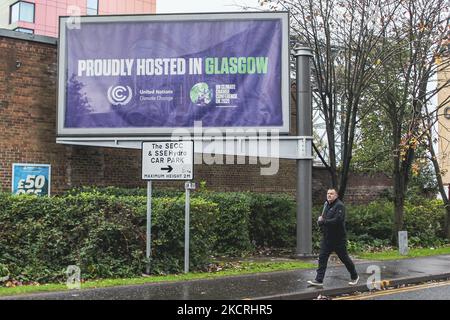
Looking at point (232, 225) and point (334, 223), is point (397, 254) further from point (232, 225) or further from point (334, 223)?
point (334, 223)

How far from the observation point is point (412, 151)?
18.2 m

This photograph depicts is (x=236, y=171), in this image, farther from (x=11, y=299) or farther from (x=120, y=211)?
(x=11, y=299)

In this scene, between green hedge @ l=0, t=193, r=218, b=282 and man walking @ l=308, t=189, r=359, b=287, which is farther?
green hedge @ l=0, t=193, r=218, b=282

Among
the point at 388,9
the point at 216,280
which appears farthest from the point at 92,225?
the point at 388,9

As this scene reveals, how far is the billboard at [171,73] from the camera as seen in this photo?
1572 centimetres

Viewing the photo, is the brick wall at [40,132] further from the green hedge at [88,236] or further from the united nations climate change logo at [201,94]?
the green hedge at [88,236]

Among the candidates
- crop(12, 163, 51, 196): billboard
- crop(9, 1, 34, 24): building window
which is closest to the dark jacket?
crop(12, 163, 51, 196): billboard

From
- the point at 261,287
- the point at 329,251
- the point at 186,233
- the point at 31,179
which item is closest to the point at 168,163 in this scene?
the point at 186,233

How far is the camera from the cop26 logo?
15.8m

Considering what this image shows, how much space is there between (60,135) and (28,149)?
924 millimetres

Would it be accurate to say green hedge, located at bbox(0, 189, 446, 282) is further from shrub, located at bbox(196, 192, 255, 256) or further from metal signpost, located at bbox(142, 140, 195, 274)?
shrub, located at bbox(196, 192, 255, 256)

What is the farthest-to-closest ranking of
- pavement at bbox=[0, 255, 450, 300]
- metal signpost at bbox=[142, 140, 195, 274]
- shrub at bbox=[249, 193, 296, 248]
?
shrub at bbox=[249, 193, 296, 248] < metal signpost at bbox=[142, 140, 195, 274] < pavement at bbox=[0, 255, 450, 300]

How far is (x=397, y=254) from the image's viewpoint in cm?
1616

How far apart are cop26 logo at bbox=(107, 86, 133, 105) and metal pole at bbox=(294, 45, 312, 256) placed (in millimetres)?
4752
